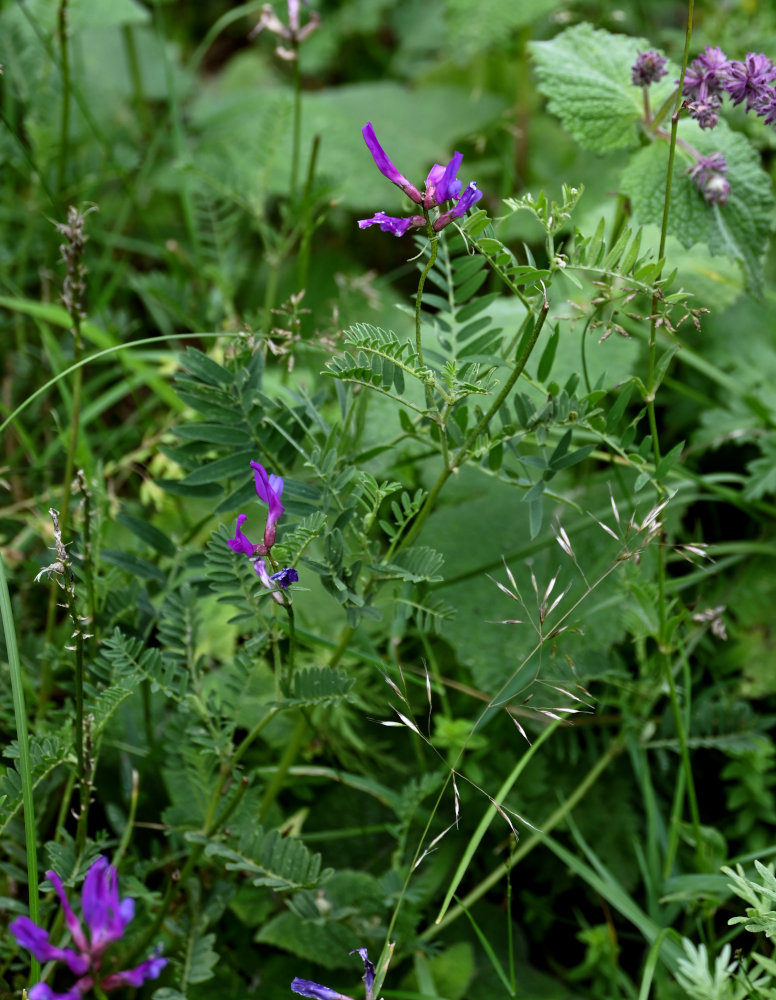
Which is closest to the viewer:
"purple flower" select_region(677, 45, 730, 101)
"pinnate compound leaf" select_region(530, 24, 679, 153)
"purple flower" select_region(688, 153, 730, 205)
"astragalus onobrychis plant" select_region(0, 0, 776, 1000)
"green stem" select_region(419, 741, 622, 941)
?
"astragalus onobrychis plant" select_region(0, 0, 776, 1000)

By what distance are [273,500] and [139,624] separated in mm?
450

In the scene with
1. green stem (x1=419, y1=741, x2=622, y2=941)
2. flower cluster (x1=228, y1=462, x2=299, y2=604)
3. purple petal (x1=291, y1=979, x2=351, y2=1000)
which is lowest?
green stem (x1=419, y1=741, x2=622, y2=941)

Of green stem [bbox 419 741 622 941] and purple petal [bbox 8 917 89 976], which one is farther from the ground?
purple petal [bbox 8 917 89 976]

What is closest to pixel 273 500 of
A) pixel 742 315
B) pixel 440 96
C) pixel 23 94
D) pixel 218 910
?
pixel 218 910

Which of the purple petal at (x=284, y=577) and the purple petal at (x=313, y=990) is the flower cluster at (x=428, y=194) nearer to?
the purple petal at (x=284, y=577)

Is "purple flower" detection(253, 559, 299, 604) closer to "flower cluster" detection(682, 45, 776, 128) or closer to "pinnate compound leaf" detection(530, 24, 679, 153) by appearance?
"flower cluster" detection(682, 45, 776, 128)

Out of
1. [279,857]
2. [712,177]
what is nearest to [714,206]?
[712,177]

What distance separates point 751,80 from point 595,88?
481 mm

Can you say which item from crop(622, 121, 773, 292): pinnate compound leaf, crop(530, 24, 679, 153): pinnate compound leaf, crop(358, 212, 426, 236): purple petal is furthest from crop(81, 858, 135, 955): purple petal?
crop(530, 24, 679, 153): pinnate compound leaf

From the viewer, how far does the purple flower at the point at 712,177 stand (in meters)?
1.43

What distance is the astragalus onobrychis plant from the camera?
105 centimetres

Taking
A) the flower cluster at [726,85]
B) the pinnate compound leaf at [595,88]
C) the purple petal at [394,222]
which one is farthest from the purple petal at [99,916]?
the pinnate compound leaf at [595,88]

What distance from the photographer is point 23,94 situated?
214cm

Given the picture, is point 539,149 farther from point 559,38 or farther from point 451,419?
point 451,419
